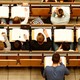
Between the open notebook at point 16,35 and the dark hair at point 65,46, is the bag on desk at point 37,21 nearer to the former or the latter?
the open notebook at point 16,35

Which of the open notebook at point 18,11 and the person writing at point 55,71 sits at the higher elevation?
the open notebook at point 18,11

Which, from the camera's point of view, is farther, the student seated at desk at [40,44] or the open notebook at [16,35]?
the open notebook at [16,35]

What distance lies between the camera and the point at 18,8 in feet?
20.8

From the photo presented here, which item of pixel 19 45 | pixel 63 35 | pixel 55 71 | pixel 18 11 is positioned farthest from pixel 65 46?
pixel 18 11

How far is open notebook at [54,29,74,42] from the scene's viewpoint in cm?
583

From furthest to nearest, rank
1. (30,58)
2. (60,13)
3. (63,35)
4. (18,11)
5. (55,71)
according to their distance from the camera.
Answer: (18,11), (60,13), (63,35), (30,58), (55,71)

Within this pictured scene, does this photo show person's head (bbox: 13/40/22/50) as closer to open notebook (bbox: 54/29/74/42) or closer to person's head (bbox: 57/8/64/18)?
open notebook (bbox: 54/29/74/42)

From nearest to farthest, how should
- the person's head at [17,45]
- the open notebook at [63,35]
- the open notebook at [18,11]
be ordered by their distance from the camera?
the person's head at [17,45] < the open notebook at [63,35] < the open notebook at [18,11]

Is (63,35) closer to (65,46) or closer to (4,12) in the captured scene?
(65,46)

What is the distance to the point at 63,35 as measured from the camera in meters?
5.84

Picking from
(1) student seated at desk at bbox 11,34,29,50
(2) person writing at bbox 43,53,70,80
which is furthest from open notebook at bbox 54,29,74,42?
(2) person writing at bbox 43,53,70,80

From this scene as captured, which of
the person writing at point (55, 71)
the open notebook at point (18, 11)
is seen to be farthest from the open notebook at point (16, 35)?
the person writing at point (55, 71)

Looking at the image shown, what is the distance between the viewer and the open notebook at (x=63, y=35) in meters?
5.83

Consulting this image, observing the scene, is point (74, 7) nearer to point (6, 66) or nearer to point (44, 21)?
point (44, 21)
